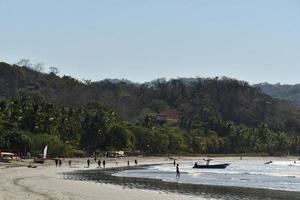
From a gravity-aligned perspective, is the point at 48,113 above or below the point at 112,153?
above

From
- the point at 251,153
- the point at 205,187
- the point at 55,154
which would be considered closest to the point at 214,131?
the point at 251,153

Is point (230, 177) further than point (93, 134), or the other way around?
point (93, 134)

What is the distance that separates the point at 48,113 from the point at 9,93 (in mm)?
105160

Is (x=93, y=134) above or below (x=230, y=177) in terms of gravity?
above

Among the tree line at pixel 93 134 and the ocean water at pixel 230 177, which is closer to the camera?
the ocean water at pixel 230 177

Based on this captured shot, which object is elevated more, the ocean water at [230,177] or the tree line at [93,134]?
the tree line at [93,134]

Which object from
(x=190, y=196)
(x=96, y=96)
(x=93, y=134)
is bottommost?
(x=190, y=196)

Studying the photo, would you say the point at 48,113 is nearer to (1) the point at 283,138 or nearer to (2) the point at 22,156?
(2) the point at 22,156

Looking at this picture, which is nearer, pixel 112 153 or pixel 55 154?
pixel 55 154

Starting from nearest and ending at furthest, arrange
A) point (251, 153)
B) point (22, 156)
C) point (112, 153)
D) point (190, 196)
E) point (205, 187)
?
point (190, 196), point (205, 187), point (22, 156), point (112, 153), point (251, 153)

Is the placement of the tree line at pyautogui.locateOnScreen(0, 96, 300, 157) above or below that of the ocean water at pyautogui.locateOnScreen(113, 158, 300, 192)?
above

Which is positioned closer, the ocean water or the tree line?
the ocean water

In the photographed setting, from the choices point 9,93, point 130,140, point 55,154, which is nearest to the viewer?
point 55,154

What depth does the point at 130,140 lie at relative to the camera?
394 feet
